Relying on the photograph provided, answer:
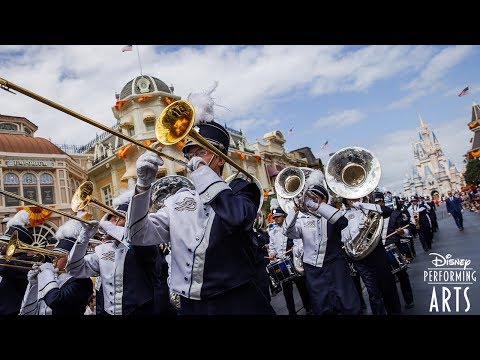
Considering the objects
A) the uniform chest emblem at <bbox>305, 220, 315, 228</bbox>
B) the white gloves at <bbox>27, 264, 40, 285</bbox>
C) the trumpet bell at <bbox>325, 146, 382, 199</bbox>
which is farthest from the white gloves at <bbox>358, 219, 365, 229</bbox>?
the white gloves at <bbox>27, 264, 40, 285</bbox>

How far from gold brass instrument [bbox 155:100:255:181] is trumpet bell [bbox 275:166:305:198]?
8.31ft

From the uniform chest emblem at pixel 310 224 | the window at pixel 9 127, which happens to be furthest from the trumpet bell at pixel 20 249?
the window at pixel 9 127

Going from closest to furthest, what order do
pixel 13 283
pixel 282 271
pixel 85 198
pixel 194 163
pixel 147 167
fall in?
pixel 147 167 < pixel 194 163 < pixel 85 198 < pixel 13 283 < pixel 282 271

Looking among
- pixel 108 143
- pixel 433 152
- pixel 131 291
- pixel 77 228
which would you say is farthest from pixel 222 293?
pixel 433 152

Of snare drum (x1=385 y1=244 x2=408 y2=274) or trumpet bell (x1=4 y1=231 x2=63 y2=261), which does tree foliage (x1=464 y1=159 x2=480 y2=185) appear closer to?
snare drum (x1=385 y1=244 x2=408 y2=274)

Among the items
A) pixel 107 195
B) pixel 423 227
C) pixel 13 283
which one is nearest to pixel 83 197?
pixel 13 283

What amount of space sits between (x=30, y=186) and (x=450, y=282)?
16.5 meters

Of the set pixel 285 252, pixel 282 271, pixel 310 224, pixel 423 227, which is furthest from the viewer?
pixel 423 227

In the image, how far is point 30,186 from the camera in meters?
15.8

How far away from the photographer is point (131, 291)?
3.19 m

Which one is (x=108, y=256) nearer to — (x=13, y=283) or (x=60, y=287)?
(x=60, y=287)

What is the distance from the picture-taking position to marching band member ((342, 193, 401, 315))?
4.58m
